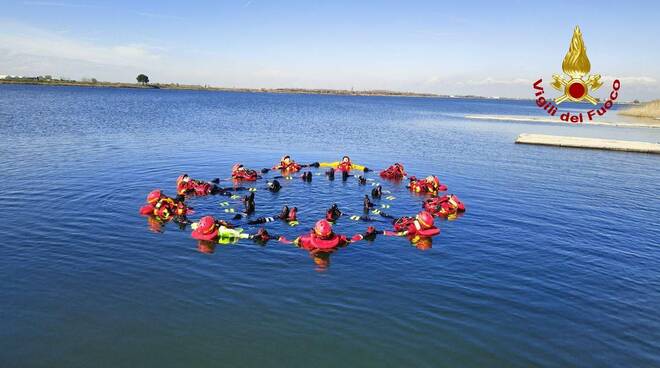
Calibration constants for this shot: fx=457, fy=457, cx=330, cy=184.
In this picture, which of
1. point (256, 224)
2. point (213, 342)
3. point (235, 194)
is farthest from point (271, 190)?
point (213, 342)

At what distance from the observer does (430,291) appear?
56.6 feet

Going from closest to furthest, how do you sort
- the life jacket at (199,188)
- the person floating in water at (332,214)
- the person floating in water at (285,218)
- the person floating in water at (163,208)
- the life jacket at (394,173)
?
the person floating in water at (285,218)
the person floating in water at (163,208)
the person floating in water at (332,214)
the life jacket at (199,188)
the life jacket at (394,173)

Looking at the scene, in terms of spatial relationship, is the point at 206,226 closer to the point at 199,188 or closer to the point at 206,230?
the point at 206,230

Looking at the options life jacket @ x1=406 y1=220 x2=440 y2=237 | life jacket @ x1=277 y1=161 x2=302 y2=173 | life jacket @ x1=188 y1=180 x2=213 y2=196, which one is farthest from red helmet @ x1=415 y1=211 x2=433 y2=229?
life jacket @ x1=277 y1=161 x2=302 y2=173

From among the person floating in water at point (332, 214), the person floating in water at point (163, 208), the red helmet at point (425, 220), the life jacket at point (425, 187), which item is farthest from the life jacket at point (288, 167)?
the red helmet at point (425, 220)

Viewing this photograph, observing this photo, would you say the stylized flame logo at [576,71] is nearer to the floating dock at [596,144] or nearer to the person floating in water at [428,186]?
the person floating in water at [428,186]

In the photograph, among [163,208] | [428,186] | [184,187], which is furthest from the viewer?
[428,186]

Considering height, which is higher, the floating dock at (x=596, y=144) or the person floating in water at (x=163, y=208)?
the floating dock at (x=596, y=144)

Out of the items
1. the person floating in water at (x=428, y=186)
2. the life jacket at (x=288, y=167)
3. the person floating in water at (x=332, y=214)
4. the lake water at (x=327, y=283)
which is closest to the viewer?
the lake water at (x=327, y=283)

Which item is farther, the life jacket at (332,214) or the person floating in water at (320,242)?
the life jacket at (332,214)

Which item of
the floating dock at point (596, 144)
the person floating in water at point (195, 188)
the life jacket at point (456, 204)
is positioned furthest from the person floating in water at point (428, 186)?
the floating dock at point (596, 144)

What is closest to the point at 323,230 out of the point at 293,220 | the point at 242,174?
the point at 293,220

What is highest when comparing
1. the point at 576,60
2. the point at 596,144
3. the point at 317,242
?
the point at 576,60

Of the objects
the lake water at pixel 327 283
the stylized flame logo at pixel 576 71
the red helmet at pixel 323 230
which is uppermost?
the stylized flame logo at pixel 576 71
